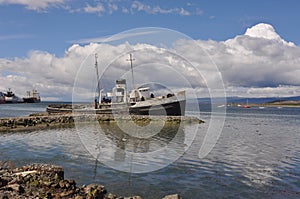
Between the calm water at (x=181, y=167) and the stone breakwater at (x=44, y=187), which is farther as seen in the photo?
the calm water at (x=181, y=167)

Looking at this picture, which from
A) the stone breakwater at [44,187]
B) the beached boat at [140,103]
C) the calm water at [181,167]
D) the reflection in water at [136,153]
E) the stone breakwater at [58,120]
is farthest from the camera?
the beached boat at [140,103]

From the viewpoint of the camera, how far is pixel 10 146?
91.7 ft

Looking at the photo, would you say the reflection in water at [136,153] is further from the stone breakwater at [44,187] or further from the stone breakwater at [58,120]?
the stone breakwater at [58,120]

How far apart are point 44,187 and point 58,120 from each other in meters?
41.5

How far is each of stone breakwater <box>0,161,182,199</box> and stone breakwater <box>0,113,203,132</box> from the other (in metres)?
30.6

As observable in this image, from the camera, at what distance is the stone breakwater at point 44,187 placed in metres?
11.8

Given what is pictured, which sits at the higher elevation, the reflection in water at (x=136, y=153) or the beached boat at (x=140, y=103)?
the beached boat at (x=140, y=103)

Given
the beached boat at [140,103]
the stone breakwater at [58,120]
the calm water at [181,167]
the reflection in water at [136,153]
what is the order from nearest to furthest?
1. the calm water at [181,167]
2. the reflection in water at [136,153]
3. the stone breakwater at [58,120]
4. the beached boat at [140,103]

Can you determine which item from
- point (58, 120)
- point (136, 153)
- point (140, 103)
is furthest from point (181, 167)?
point (140, 103)

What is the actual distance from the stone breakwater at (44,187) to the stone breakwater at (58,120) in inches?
1206

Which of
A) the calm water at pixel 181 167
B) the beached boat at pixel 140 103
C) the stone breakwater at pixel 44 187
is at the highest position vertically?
the beached boat at pixel 140 103

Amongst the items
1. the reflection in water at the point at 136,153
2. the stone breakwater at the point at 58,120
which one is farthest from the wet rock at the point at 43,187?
the stone breakwater at the point at 58,120

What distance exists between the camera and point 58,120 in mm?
52875

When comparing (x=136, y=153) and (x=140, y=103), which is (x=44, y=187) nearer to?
(x=136, y=153)
